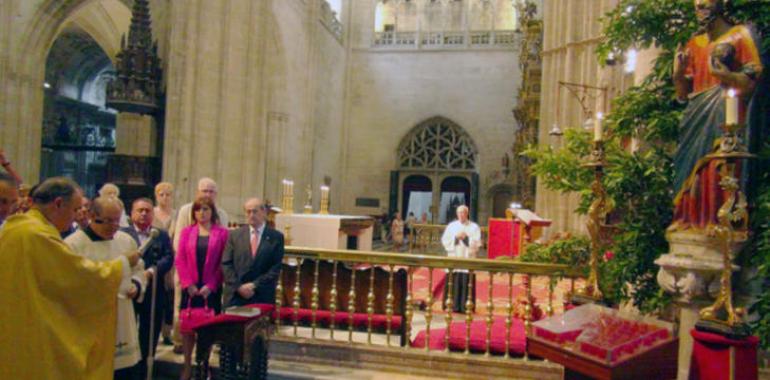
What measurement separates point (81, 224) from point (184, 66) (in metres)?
8.00

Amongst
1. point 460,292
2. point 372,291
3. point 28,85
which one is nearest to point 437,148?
point 28,85

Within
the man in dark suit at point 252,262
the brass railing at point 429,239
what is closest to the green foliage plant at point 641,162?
the man in dark suit at point 252,262

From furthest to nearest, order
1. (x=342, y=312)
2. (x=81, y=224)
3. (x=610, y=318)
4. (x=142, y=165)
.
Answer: (x=142, y=165) → (x=342, y=312) → (x=81, y=224) → (x=610, y=318)

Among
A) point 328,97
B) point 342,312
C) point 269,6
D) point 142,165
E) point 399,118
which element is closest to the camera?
point 342,312

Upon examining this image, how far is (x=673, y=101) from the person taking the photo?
4.09 meters

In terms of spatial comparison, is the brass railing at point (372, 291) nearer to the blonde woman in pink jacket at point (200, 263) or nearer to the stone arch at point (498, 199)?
the blonde woman in pink jacket at point (200, 263)

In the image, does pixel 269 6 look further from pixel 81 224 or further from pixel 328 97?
pixel 81 224

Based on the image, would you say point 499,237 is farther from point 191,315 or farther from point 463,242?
point 191,315

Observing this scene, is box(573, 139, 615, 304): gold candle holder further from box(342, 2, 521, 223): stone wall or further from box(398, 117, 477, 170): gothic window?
box(398, 117, 477, 170): gothic window

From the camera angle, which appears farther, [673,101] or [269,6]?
[269,6]

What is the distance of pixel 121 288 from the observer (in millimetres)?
3275

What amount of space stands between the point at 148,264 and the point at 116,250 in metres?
0.99

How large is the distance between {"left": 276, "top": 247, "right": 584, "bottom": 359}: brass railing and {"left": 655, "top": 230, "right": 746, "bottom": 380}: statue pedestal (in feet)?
3.51

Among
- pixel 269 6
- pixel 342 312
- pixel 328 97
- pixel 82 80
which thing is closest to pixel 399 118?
pixel 328 97
